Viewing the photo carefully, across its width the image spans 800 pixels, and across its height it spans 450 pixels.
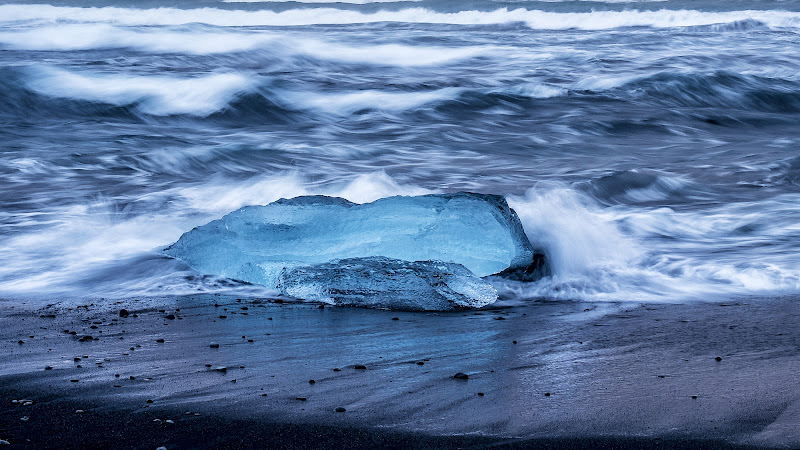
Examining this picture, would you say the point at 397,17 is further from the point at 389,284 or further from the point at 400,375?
the point at 400,375

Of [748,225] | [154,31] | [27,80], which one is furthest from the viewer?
[154,31]

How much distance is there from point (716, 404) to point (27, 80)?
38.8 ft

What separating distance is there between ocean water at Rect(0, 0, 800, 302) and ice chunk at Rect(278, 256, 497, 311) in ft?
0.82

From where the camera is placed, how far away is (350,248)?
4.05 m

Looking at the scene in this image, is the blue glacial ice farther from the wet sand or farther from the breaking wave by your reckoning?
the breaking wave

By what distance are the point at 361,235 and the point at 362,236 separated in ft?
0.03

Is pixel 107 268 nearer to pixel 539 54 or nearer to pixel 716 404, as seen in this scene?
pixel 716 404

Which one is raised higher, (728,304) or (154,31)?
(154,31)

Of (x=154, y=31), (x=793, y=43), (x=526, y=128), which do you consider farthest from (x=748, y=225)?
(x=154, y=31)

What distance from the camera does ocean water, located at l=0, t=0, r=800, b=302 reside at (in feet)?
14.5

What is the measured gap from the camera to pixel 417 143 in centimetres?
921

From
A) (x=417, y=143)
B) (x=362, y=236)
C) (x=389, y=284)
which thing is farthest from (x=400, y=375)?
(x=417, y=143)

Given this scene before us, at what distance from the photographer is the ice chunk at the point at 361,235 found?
4.01 meters

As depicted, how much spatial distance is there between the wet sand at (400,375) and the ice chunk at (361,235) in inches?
16.3
